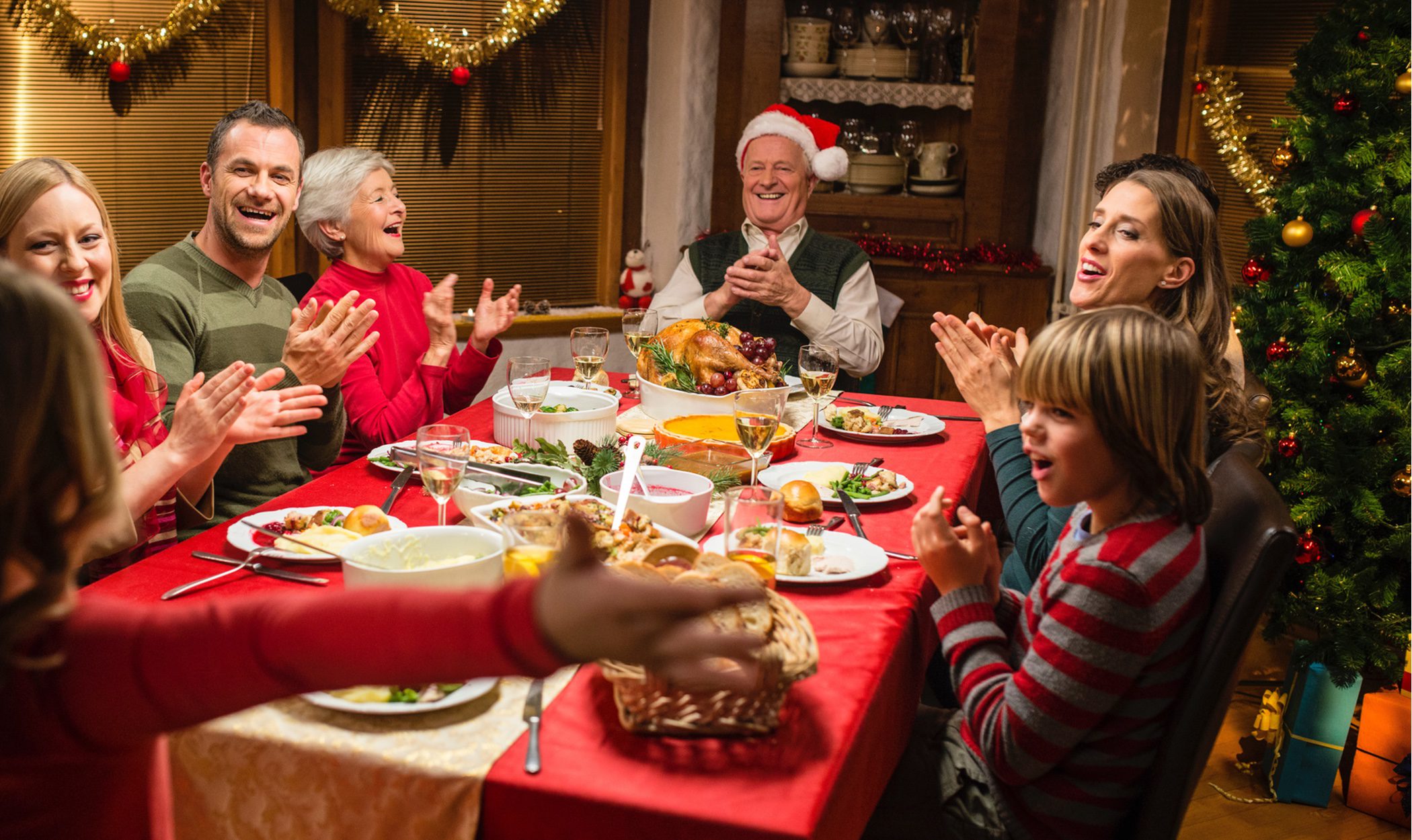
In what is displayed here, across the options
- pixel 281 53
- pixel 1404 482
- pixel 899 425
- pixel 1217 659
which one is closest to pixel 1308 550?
pixel 1404 482

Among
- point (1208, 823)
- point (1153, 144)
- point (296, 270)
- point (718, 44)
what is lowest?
point (1208, 823)

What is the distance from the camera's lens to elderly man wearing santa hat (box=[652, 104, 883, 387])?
3.79 metres

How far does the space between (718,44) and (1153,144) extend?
1841mm

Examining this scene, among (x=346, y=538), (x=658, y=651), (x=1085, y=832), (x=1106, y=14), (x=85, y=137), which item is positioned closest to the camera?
(x=658, y=651)

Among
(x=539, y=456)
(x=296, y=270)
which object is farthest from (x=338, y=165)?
(x=296, y=270)

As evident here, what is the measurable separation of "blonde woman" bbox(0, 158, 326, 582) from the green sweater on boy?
0.20 meters

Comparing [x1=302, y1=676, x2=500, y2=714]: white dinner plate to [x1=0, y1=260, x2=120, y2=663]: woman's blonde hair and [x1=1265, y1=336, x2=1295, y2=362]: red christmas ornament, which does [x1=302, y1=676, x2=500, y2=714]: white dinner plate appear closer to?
[x1=0, y1=260, x2=120, y2=663]: woman's blonde hair

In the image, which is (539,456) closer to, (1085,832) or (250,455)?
(250,455)

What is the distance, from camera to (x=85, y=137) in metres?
3.95

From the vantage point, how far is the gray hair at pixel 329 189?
2.97 m

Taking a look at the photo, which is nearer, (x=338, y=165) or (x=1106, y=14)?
(x=338, y=165)

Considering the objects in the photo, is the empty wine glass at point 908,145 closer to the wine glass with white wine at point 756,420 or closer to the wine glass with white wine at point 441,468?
the wine glass with white wine at point 756,420

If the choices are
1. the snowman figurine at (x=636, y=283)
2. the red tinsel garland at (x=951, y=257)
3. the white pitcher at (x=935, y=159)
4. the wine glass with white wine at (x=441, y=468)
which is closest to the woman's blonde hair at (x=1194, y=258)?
the wine glass with white wine at (x=441, y=468)

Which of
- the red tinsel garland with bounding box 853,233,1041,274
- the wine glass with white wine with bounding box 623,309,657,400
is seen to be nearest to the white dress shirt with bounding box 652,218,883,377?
the wine glass with white wine with bounding box 623,309,657,400
